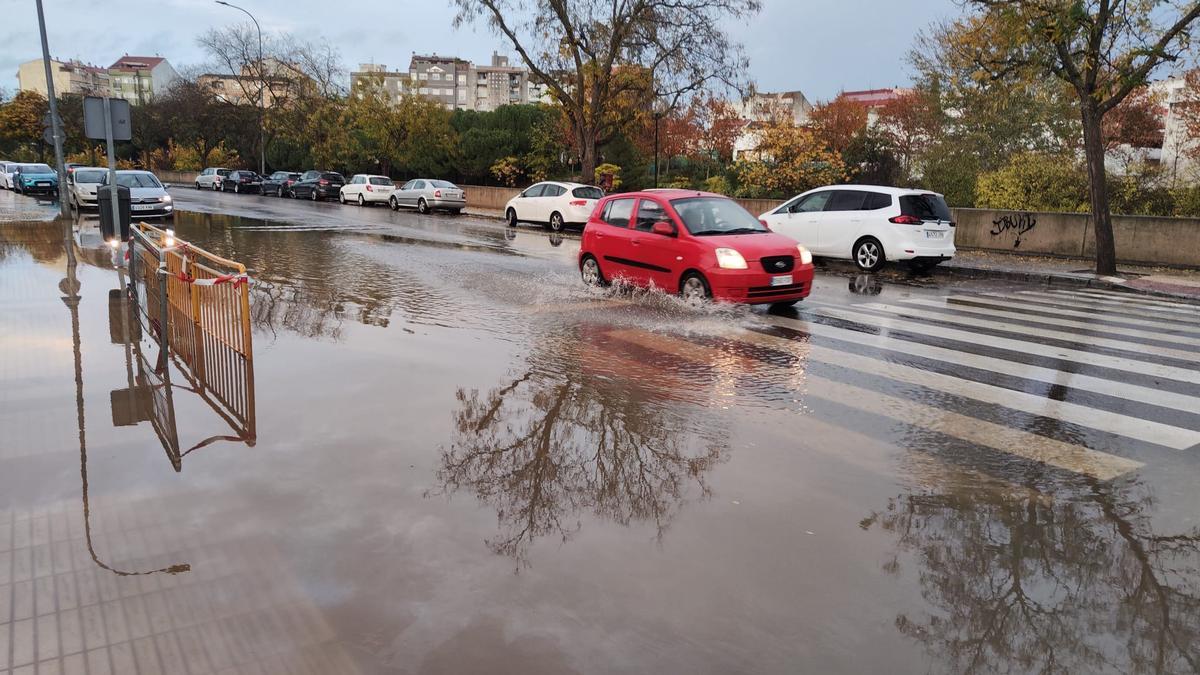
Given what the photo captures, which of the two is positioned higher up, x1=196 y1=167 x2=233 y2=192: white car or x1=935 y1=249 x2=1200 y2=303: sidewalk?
x1=935 y1=249 x2=1200 y2=303: sidewalk

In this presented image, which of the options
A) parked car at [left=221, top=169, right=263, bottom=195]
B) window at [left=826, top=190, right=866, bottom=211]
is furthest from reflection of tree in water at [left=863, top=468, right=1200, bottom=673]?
parked car at [left=221, top=169, right=263, bottom=195]

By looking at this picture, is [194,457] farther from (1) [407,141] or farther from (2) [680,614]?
(1) [407,141]

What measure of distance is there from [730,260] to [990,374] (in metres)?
3.76

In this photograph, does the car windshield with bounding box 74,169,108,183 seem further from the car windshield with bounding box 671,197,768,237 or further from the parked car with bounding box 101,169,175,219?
the car windshield with bounding box 671,197,768,237

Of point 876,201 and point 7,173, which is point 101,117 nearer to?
point 876,201

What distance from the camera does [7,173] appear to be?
5172 centimetres

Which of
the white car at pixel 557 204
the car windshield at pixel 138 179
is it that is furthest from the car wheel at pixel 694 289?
the car windshield at pixel 138 179

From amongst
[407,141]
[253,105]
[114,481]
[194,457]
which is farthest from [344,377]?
[253,105]

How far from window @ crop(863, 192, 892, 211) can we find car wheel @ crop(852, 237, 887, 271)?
0.62 meters

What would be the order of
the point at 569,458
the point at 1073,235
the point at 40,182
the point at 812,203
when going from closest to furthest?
the point at 569,458, the point at 812,203, the point at 1073,235, the point at 40,182

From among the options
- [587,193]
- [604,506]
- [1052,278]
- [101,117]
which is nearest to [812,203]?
[1052,278]

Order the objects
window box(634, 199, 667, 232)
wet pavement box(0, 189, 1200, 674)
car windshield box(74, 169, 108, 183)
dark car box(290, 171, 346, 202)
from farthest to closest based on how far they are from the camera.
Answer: dark car box(290, 171, 346, 202) < car windshield box(74, 169, 108, 183) < window box(634, 199, 667, 232) < wet pavement box(0, 189, 1200, 674)

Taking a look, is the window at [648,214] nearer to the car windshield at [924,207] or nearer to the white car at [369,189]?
the car windshield at [924,207]

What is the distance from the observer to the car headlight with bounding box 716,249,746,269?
1051 cm
